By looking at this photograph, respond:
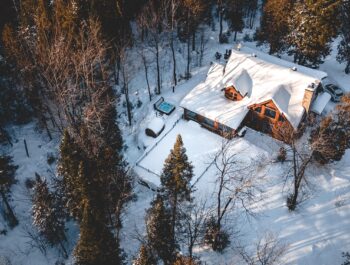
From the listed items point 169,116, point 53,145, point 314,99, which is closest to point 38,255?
point 53,145

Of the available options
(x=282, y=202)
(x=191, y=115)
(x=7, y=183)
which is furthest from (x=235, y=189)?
(x=7, y=183)

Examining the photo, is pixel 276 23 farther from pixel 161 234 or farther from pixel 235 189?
pixel 161 234

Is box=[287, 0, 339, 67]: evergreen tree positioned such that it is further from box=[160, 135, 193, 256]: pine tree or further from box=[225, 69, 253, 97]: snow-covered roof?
box=[160, 135, 193, 256]: pine tree

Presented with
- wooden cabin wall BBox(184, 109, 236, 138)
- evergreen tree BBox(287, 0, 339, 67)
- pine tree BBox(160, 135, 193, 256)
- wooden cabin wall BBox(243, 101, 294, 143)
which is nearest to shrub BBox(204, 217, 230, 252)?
pine tree BBox(160, 135, 193, 256)

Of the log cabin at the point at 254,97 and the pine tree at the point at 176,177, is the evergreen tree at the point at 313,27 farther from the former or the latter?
the pine tree at the point at 176,177

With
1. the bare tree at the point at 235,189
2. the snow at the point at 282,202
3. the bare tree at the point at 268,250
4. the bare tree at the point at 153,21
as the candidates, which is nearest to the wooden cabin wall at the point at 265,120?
the snow at the point at 282,202

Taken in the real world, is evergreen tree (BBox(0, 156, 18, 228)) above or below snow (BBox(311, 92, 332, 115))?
below
